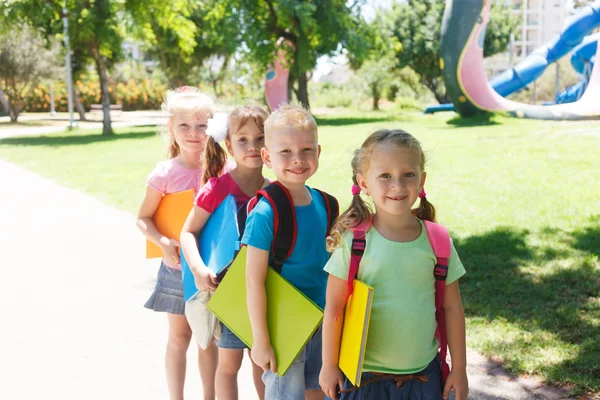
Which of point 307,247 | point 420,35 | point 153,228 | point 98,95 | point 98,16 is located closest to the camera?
point 307,247

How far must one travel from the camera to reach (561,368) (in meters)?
3.53

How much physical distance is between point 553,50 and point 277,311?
64.3ft

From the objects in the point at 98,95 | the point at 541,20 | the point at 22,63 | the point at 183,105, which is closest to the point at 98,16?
the point at 22,63

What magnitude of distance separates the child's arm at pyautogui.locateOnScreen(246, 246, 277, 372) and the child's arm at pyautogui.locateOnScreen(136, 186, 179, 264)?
720 millimetres

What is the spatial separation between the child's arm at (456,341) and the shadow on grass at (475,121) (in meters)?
15.6

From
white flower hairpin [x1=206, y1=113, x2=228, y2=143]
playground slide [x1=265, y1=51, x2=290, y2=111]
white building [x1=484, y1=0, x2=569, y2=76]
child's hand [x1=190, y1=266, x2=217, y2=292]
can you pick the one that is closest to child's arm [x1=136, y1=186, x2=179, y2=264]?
child's hand [x1=190, y1=266, x2=217, y2=292]

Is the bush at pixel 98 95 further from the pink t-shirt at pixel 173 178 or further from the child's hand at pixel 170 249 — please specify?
the child's hand at pixel 170 249

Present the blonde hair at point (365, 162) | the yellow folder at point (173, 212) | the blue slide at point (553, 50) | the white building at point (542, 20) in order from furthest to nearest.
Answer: the white building at point (542, 20) < the blue slide at point (553, 50) < the yellow folder at point (173, 212) < the blonde hair at point (365, 162)

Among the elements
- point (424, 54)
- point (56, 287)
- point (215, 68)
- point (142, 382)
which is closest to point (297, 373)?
point (142, 382)

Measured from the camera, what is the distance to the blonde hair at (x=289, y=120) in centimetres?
229

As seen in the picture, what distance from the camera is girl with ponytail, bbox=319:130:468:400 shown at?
201 cm

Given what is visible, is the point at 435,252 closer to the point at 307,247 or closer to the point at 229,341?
the point at 307,247

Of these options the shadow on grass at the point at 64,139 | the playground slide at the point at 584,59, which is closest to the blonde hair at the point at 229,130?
the shadow on grass at the point at 64,139

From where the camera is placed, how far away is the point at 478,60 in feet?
58.5
